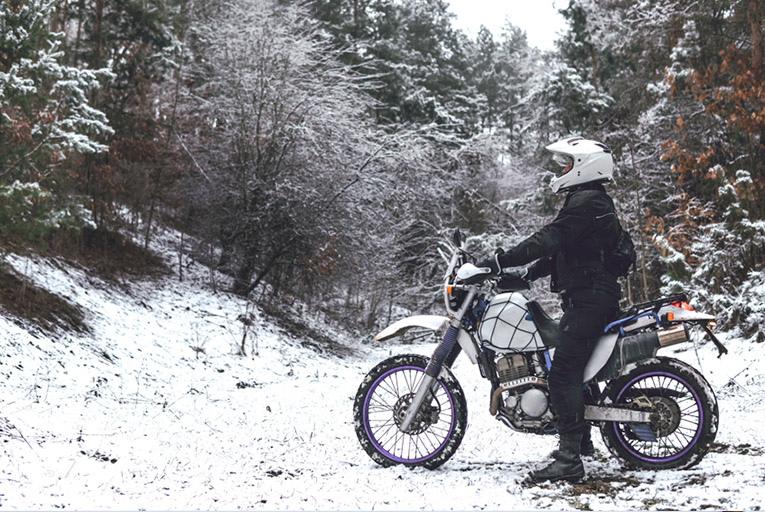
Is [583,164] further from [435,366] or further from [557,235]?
[435,366]

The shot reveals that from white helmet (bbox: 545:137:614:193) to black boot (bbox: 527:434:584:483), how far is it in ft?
5.70

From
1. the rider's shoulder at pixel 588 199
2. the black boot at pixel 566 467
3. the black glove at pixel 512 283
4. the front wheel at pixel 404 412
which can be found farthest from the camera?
the black glove at pixel 512 283

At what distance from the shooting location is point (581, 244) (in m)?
4.46

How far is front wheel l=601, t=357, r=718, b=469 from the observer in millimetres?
4258

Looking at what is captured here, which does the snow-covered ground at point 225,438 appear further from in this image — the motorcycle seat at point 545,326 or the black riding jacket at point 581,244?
the black riding jacket at point 581,244

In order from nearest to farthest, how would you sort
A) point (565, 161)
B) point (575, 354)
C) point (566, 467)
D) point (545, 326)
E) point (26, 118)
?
point (566, 467) → point (575, 354) → point (545, 326) → point (565, 161) → point (26, 118)

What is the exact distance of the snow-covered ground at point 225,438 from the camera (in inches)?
149

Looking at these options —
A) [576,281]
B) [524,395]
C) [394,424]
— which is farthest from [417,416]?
[576,281]

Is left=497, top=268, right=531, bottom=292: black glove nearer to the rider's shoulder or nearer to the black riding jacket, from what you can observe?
the black riding jacket

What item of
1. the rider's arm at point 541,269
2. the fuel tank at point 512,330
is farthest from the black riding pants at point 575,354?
the rider's arm at point 541,269

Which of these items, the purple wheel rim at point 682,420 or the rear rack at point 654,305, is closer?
the purple wheel rim at point 682,420

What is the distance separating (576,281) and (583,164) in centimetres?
83

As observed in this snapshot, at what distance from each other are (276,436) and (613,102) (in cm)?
1827

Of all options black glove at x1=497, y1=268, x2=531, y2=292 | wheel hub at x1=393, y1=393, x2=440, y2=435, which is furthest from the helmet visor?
wheel hub at x1=393, y1=393, x2=440, y2=435
